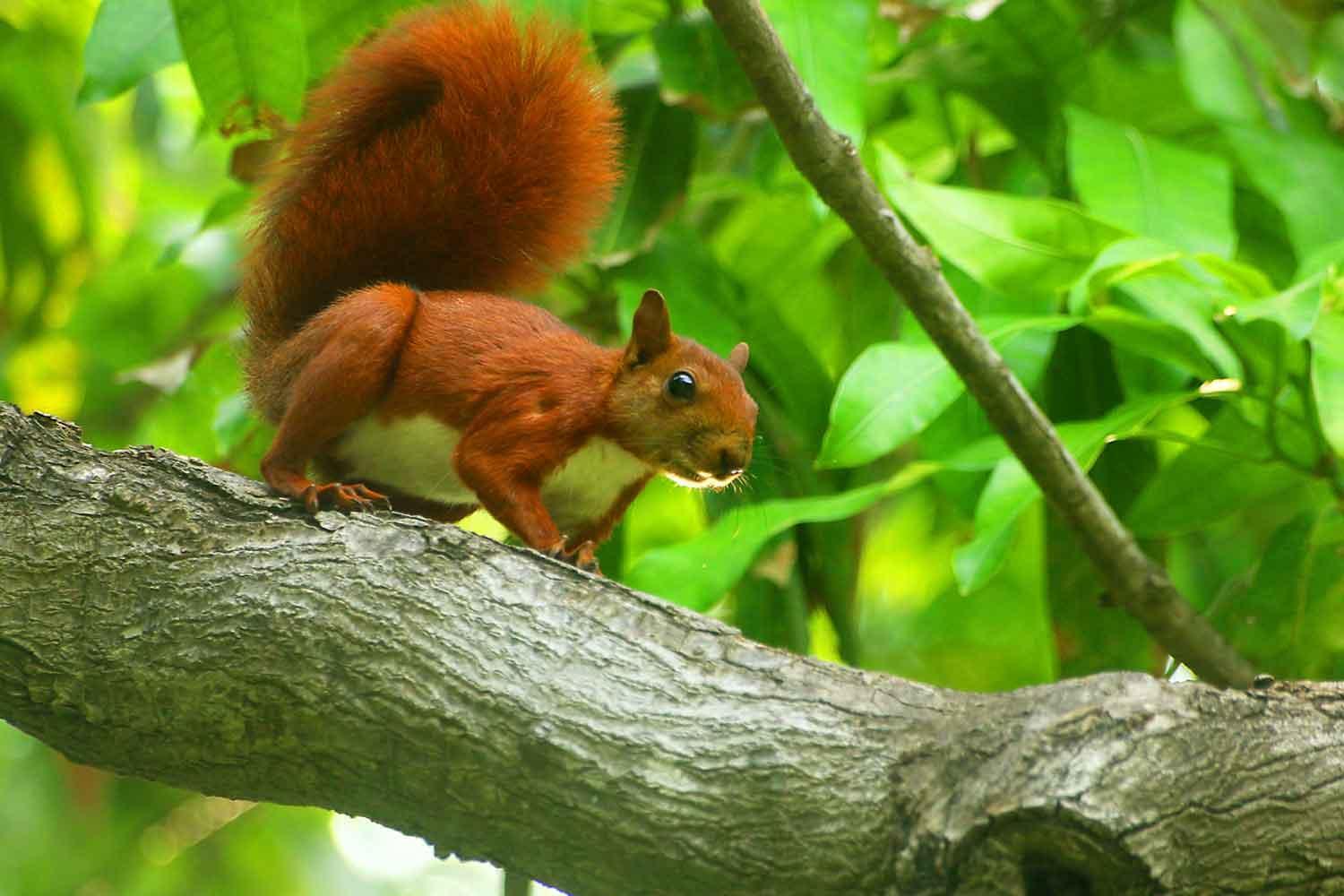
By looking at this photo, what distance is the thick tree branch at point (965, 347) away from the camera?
6.13 ft

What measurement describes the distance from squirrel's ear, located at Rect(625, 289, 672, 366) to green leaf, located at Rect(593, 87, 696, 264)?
59cm

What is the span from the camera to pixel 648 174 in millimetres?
2705

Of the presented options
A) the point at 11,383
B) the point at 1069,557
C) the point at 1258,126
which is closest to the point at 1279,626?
the point at 1069,557

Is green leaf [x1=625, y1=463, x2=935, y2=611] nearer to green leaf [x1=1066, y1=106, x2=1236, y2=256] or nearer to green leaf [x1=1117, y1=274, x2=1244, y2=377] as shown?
green leaf [x1=1117, y1=274, x2=1244, y2=377]

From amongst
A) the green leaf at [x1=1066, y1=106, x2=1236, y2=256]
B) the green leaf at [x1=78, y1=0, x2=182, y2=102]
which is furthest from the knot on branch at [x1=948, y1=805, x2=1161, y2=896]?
the green leaf at [x1=78, y1=0, x2=182, y2=102]

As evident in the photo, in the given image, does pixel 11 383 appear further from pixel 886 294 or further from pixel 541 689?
pixel 541 689

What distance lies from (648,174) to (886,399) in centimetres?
76

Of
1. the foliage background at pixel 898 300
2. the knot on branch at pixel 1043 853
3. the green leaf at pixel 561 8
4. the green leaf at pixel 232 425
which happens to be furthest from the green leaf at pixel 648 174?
the knot on branch at pixel 1043 853

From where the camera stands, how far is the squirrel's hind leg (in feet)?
5.84

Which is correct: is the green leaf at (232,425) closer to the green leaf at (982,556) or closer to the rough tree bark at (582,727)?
the rough tree bark at (582,727)

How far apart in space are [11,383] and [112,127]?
51.2 inches

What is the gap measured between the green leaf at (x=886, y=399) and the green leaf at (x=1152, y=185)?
339mm

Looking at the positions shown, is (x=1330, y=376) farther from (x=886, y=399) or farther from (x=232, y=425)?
(x=232, y=425)

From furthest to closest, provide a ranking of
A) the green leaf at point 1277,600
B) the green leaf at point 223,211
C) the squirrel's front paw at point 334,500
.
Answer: the green leaf at point 223,211
the green leaf at point 1277,600
the squirrel's front paw at point 334,500
